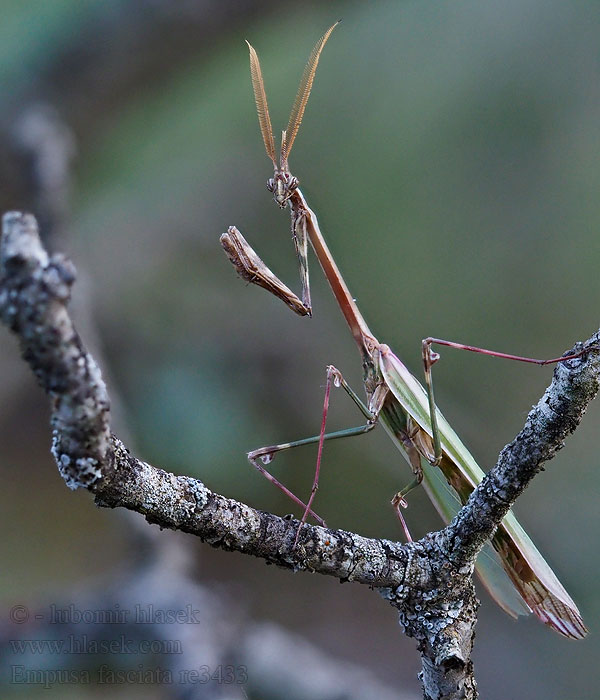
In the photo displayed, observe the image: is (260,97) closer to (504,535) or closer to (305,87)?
(305,87)

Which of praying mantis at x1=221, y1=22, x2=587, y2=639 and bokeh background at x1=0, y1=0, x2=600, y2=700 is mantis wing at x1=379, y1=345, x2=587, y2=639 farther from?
bokeh background at x1=0, y1=0, x2=600, y2=700

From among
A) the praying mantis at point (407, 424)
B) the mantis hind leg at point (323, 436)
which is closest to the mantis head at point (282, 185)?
the praying mantis at point (407, 424)

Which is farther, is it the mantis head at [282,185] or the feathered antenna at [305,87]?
the mantis head at [282,185]

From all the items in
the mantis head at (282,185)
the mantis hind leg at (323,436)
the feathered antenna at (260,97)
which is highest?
the feathered antenna at (260,97)

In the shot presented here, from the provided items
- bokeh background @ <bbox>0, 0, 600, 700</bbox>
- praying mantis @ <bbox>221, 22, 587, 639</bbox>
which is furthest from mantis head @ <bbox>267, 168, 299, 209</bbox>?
bokeh background @ <bbox>0, 0, 600, 700</bbox>

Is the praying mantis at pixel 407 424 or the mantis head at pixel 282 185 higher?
the mantis head at pixel 282 185

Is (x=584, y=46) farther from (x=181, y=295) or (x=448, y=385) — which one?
(x=181, y=295)

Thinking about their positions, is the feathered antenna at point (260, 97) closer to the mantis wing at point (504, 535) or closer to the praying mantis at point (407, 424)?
the praying mantis at point (407, 424)
